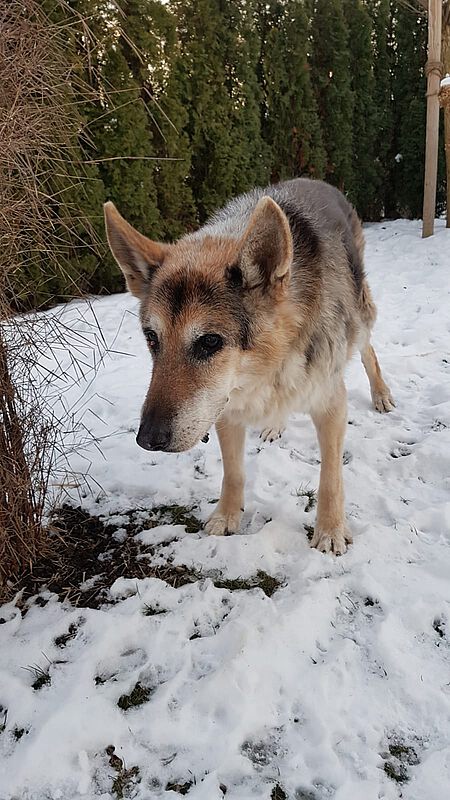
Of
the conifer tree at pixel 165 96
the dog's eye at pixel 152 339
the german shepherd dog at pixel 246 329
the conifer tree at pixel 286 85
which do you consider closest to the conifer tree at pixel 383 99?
the conifer tree at pixel 286 85

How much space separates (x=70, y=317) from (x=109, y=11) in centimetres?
448

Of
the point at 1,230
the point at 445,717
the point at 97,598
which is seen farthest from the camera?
the point at 97,598

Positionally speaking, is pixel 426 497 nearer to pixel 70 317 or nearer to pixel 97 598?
pixel 97 598

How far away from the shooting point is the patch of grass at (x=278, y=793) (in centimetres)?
188

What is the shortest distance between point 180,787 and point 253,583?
1.05 meters

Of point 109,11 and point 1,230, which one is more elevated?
point 109,11

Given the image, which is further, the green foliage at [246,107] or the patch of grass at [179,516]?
the green foliage at [246,107]

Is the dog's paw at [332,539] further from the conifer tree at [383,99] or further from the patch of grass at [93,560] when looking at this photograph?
the conifer tree at [383,99]

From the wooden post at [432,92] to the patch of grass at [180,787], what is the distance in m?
→ 9.45

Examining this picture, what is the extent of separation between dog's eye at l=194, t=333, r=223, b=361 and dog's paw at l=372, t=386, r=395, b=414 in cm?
247

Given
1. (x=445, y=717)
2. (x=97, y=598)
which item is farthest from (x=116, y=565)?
(x=445, y=717)

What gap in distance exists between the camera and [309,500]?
3533mm

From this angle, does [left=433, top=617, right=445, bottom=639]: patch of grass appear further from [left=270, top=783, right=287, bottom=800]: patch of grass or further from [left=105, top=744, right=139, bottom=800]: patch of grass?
[left=105, top=744, right=139, bottom=800]: patch of grass

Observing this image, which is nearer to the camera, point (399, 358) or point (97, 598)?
point (97, 598)
